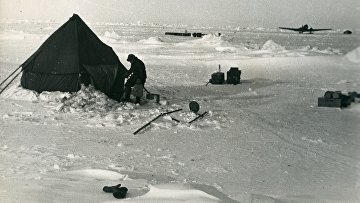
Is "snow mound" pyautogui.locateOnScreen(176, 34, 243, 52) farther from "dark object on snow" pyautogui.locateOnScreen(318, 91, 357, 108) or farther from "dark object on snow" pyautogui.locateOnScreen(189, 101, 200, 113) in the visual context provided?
"dark object on snow" pyautogui.locateOnScreen(189, 101, 200, 113)

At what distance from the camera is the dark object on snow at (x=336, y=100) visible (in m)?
13.1

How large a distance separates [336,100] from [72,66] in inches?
319

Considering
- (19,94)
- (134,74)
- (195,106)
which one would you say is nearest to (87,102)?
(134,74)

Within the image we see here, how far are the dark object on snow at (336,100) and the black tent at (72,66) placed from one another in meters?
6.30

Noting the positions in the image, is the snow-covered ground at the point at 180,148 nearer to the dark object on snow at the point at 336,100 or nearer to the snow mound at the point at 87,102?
the snow mound at the point at 87,102

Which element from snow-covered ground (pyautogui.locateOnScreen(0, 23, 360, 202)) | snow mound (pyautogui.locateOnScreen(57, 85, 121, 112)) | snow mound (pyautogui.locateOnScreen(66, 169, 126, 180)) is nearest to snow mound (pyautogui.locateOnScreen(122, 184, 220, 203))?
snow-covered ground (pyautogui.locateOnScreen(0, 23, 360, 202))

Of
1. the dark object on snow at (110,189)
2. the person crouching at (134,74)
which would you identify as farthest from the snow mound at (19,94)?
the dark object on snow at (110,189)

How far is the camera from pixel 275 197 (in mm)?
6141

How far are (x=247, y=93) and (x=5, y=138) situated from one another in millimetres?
9882

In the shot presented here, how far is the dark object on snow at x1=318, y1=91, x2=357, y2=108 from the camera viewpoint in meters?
13.1

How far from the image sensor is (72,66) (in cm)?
1338

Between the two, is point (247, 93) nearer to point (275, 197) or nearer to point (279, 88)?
point (279, 88)

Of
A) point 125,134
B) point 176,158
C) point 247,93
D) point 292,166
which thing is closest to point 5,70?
point 247,93

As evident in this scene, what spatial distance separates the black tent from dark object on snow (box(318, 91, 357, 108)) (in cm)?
630
